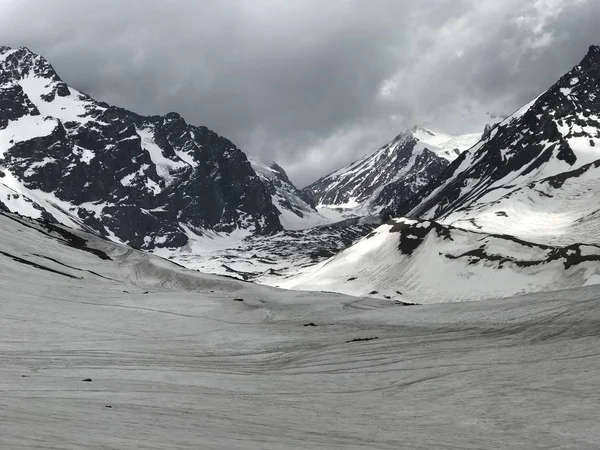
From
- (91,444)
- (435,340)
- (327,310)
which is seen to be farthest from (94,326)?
(91,444)

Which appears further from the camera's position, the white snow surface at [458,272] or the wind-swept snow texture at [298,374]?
the white snow surface at [458,272]

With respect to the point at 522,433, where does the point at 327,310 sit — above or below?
above

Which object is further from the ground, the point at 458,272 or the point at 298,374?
the point at 458,272

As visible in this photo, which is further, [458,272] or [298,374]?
[458,272]

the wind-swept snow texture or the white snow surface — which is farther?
the white snow surface

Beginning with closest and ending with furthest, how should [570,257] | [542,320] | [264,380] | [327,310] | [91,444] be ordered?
[91,444]
[264,380]
[542,320]
[327,310]
[570,257]

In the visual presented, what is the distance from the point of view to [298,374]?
30234 millimetres

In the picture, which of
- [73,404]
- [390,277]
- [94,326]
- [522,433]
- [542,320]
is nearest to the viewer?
[522,433]

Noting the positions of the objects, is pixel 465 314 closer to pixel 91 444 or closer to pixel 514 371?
pixel 514 371

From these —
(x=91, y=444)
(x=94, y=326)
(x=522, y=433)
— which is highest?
(x=94, y=326)

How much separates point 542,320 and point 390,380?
36.1 ft

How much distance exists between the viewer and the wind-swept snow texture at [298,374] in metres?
17.4

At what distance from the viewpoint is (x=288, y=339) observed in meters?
39.0

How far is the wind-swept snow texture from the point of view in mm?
17406
